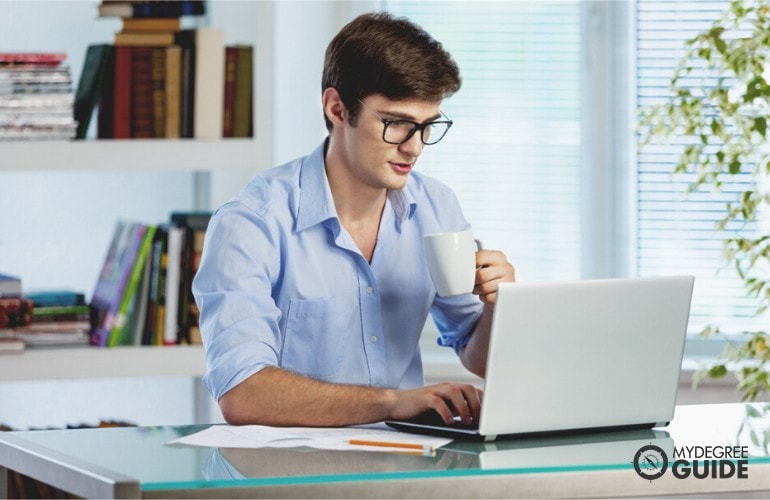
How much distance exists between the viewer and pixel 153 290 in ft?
9.14

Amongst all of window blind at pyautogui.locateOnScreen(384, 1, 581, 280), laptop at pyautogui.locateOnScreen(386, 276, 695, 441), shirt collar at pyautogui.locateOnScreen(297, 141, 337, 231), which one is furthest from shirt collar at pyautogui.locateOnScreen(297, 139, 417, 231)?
window blind at pyautogui.locateOnScreen(384, 1, 581, 280)

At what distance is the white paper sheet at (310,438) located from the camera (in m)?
1.41

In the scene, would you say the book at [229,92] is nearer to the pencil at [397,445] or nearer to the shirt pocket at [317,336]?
the shirt pocket at [317,336]

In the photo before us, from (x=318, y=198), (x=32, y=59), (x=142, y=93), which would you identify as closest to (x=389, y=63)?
(x=318, y=198)

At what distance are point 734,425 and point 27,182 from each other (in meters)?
2.05

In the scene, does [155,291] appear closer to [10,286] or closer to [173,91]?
[10,286]

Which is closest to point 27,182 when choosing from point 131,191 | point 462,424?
point 131,191

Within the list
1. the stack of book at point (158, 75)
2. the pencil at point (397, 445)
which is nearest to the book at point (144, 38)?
the stack of book at point (158, 75)

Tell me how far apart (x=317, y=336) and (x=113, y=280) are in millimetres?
941

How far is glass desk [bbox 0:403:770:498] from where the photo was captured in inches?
Answer: 48.6

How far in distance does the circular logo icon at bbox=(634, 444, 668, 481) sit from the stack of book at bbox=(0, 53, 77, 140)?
1.76m

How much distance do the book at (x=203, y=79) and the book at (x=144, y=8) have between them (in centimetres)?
5

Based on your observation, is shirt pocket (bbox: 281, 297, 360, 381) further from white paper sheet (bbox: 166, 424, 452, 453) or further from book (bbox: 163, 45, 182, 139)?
book (bbox: 163, 45, 182, 139)

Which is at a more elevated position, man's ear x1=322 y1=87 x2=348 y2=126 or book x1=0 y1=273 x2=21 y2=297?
man's ear x1=322 y1=87 x2=348 y2=126
